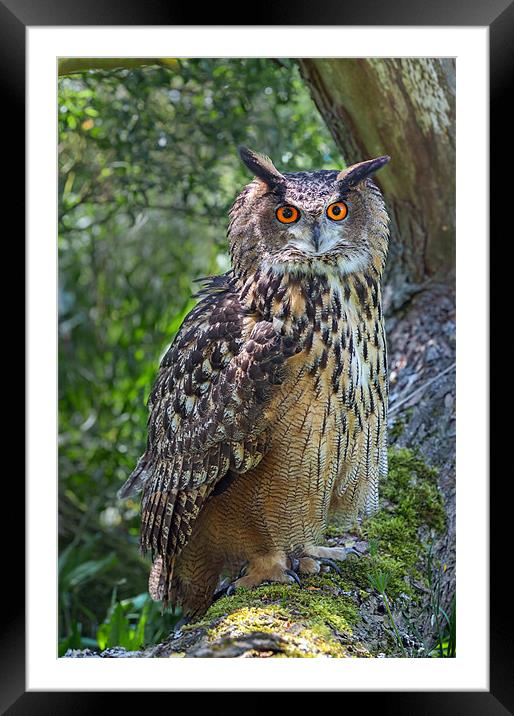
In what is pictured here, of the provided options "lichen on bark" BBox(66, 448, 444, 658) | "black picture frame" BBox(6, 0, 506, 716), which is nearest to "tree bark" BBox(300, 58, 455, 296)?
"black picture frame" BBox(6, 0, 506, 716)

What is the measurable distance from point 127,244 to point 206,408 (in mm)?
2574

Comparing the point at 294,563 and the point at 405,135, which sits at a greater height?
the point at 405,135

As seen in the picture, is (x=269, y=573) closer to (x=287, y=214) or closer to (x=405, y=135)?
(x=287, y=214)

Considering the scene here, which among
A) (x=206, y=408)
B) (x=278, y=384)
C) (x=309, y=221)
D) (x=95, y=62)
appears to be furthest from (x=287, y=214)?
(x=95, y=62)

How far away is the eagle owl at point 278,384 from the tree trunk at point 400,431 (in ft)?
0.69

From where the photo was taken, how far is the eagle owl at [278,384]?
1827 mm

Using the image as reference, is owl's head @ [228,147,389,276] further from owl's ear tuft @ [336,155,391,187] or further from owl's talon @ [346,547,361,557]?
owl's talon @ [346,547,361,557]

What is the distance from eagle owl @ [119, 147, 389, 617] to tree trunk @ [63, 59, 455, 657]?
211 millimetres

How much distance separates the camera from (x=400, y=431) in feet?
8.82

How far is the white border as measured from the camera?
166 centimetres
